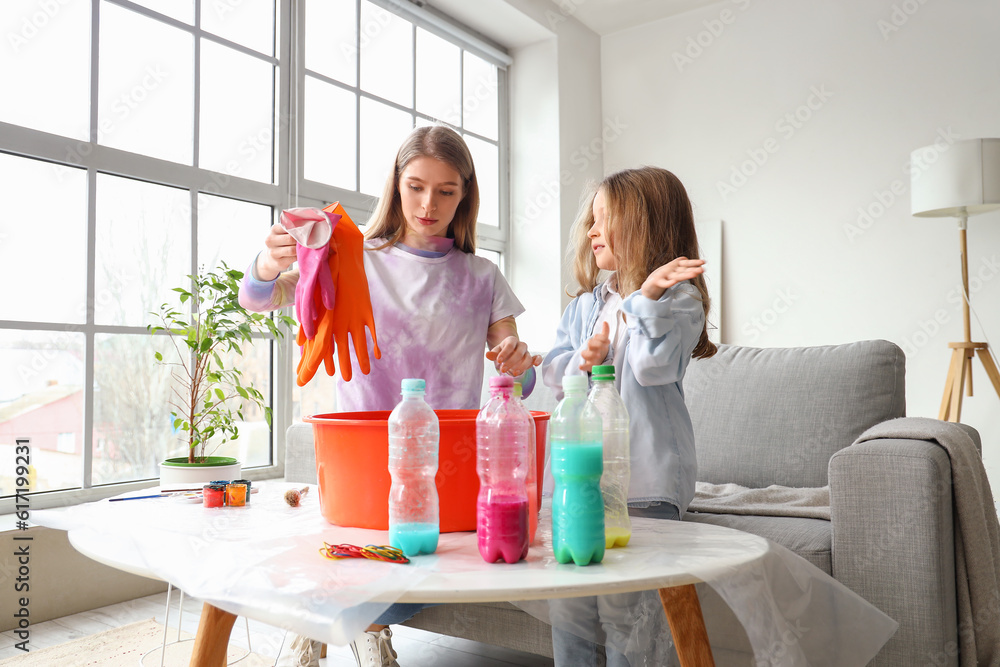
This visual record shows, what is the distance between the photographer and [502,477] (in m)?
0.79

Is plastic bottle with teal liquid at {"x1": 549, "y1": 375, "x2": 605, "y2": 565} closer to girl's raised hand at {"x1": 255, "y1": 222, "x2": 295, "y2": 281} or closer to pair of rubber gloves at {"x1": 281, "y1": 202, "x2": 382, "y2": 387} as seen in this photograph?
pair of rubber gloves at {"x1": 281, "y1": 202, "x2": 382, "y2": 387}

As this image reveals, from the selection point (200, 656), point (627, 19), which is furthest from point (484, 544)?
point (627, 19)

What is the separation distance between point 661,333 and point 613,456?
265 millimetres

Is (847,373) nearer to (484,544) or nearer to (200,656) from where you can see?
(484,544)

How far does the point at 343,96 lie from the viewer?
3.55 meters

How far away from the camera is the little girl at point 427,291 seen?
1280 millimetres

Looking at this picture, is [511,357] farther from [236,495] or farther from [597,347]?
Answer: [236,495]

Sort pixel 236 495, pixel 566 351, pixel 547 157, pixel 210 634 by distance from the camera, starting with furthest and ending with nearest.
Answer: pixel 547 157 → pixel 566 351 → pixel 236 495 → pixel 210 634

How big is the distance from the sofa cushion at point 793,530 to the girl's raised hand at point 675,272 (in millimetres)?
593

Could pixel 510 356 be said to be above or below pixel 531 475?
above

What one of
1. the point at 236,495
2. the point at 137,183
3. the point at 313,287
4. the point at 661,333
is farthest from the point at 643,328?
the point at 137,183

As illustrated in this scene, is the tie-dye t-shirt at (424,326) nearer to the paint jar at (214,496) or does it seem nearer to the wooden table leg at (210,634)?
the paint jar at (214,496)

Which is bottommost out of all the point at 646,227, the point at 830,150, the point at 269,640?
the point at 269,640

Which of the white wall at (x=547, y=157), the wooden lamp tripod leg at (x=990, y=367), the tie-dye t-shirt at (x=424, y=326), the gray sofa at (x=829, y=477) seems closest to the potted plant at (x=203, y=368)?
the gray sofa at (x=829, y=477)
